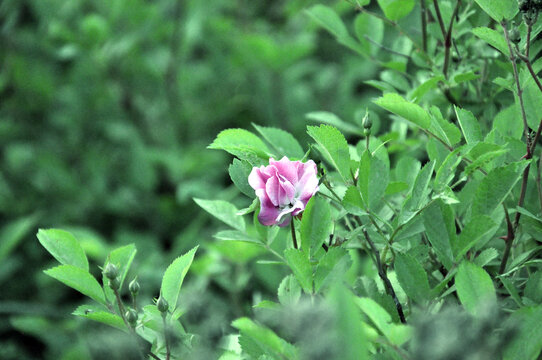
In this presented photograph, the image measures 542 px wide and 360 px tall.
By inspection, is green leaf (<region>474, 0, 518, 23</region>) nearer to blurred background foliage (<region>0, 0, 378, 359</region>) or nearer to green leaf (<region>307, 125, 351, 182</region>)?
green leaf (<region>307, 125, 351, 182</region>)

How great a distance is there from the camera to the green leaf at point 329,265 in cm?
52

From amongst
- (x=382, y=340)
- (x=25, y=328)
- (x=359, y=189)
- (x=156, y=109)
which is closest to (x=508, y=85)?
(x=359, y=189)

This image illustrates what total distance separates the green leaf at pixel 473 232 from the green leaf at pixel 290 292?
144mm

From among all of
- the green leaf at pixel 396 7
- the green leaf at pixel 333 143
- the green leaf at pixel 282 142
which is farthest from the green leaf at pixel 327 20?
the green leaf at pixel 333 143

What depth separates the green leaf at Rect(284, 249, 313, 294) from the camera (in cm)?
52

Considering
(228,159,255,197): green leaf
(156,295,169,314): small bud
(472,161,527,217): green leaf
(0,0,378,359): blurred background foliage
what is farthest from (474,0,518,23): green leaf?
(0,0,378,359): blurred background foliage

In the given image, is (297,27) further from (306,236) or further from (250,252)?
(306,236)

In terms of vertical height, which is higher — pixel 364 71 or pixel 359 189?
pixel 359 189

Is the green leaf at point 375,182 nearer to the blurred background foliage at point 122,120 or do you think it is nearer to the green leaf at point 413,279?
the green leaf at point 413,279

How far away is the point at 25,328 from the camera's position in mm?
1541

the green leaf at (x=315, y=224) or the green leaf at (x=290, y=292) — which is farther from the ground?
the green leaf at (x=315, y=224)

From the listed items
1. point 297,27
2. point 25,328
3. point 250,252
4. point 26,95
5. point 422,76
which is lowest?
point 25,328

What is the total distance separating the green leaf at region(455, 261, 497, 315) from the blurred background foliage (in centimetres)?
106

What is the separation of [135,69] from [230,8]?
1.76 ft
